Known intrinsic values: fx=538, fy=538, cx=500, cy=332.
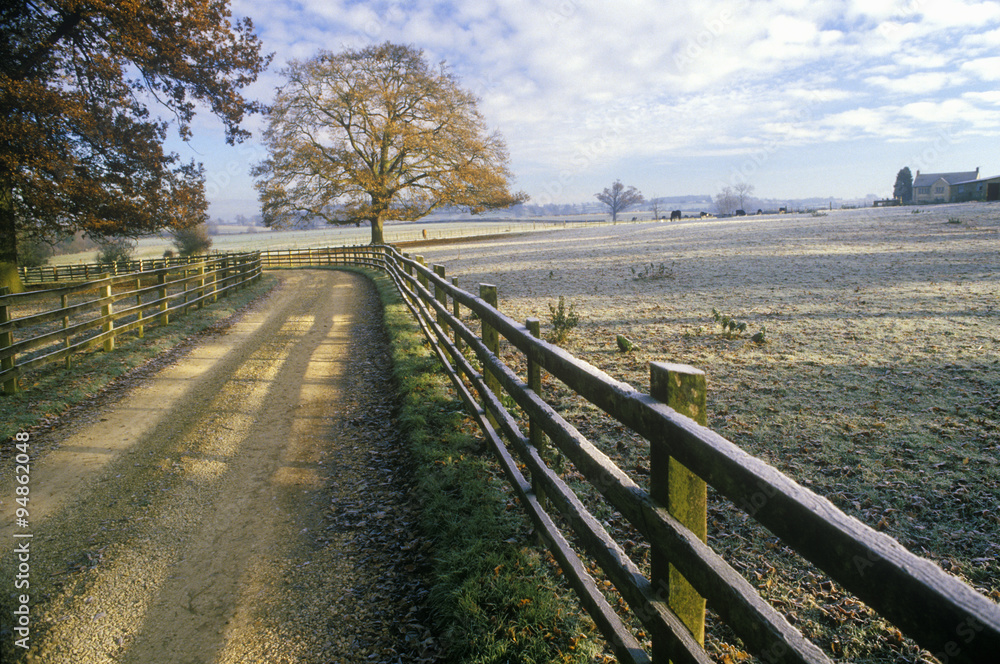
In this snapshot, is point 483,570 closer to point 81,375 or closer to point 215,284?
point 81,375

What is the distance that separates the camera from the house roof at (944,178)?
3740 inches

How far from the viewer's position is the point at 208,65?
1900 cm

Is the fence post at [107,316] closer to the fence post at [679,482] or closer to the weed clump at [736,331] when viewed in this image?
the fence post at [679,482]

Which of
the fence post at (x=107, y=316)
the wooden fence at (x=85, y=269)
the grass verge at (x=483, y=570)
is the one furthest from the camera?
the wooden fence at (x=85, y=269)

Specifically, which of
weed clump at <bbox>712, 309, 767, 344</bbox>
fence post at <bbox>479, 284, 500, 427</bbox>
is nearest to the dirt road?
fence post at <bbox>479, 284, 500, 427</bbox>

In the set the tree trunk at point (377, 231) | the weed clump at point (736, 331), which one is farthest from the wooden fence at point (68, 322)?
the tree trunk at point (377, 231)

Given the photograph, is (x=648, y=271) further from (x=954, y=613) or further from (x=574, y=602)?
(x=954, y=613)

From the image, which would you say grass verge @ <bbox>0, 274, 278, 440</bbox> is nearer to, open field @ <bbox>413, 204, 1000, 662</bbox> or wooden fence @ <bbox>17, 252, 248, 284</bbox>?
open field @ <bbox>413, 204, 1000, 662</bbox>

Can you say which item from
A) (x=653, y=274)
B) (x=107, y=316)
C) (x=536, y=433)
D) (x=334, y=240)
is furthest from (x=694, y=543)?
(x=334, y=240)

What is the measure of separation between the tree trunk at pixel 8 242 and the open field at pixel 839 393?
15.6m

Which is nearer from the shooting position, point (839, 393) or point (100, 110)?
point (839, 393)

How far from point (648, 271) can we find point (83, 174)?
60.4 ft

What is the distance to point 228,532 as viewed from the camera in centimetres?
407

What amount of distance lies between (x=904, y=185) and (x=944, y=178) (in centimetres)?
611
